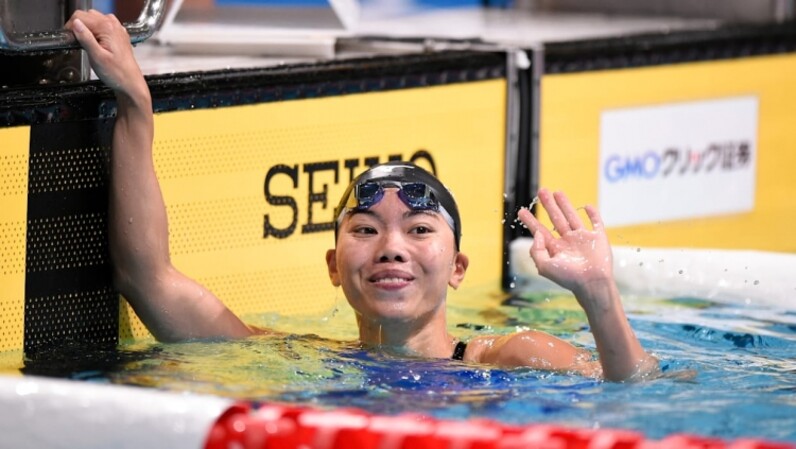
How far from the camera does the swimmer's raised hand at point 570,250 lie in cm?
308

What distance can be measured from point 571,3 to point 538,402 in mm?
3567

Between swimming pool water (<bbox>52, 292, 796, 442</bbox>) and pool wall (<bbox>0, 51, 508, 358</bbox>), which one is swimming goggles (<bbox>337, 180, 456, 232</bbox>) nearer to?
swimming pool water (<bbox>52, 292, 796, 442</bbox>)

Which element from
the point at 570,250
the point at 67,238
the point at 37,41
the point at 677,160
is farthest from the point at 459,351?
the point at 677,160

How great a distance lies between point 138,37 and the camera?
11.7 feet

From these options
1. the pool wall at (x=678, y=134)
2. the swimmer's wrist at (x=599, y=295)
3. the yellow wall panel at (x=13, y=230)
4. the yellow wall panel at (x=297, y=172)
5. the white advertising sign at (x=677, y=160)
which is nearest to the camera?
the swimmer's wrist at (x=599, y=295)

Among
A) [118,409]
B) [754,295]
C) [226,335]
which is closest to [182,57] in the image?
[226,335]

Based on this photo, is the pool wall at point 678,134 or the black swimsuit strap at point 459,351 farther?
the pool wall at point 678,134

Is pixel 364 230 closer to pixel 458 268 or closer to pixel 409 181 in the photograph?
pixel 409 181

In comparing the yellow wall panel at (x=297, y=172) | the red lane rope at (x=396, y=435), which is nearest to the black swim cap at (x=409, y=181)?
the yellow wall panel at (x=297, y=172)

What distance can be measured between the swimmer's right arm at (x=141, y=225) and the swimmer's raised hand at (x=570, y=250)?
776 mm

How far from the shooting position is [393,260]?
3.35m

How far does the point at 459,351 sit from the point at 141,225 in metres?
0.74

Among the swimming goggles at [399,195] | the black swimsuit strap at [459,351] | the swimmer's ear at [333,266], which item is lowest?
the black swimsuit strap at [459,351]

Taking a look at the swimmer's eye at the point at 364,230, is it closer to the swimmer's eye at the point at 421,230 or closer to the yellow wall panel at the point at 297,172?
the swimmer's eye at the point at 421,230
